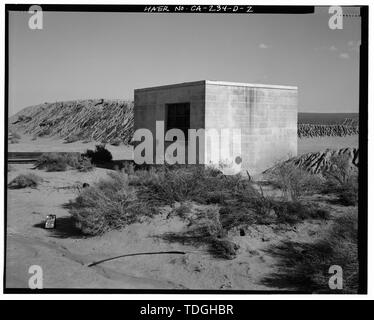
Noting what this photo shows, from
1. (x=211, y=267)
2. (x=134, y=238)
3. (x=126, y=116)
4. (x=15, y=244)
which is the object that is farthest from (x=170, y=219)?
(x=126, y=116)

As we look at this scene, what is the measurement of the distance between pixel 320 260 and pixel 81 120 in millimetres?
44033

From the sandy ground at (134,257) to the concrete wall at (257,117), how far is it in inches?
156

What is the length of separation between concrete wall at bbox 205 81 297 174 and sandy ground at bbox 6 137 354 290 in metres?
3.40

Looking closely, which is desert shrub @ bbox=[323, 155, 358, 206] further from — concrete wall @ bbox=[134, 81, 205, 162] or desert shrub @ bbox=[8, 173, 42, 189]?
desert shrub @ bbox=[8, 173, 42, 189]

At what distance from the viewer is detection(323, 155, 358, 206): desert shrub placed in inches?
383

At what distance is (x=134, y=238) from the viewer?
828cm

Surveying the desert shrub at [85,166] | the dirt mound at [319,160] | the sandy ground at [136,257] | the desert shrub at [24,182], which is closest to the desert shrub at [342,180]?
the dirt mound at [319,160]

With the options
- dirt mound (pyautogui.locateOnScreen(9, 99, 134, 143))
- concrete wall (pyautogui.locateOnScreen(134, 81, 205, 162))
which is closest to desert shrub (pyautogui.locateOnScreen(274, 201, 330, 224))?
concrete wall (pyautogui.locateOnScreen(134, 81, 205, 162))

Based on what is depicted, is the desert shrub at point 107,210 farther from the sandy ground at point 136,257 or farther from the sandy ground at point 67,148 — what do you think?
the sandy ground at point 67,148

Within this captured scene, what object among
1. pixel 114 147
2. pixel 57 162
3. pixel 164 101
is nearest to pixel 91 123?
pixel 114 147

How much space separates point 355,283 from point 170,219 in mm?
3665

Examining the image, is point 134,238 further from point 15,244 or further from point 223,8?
point 223,8

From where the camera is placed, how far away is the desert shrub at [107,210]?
8.44 meters

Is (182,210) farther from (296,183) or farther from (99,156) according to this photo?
(99,156)
